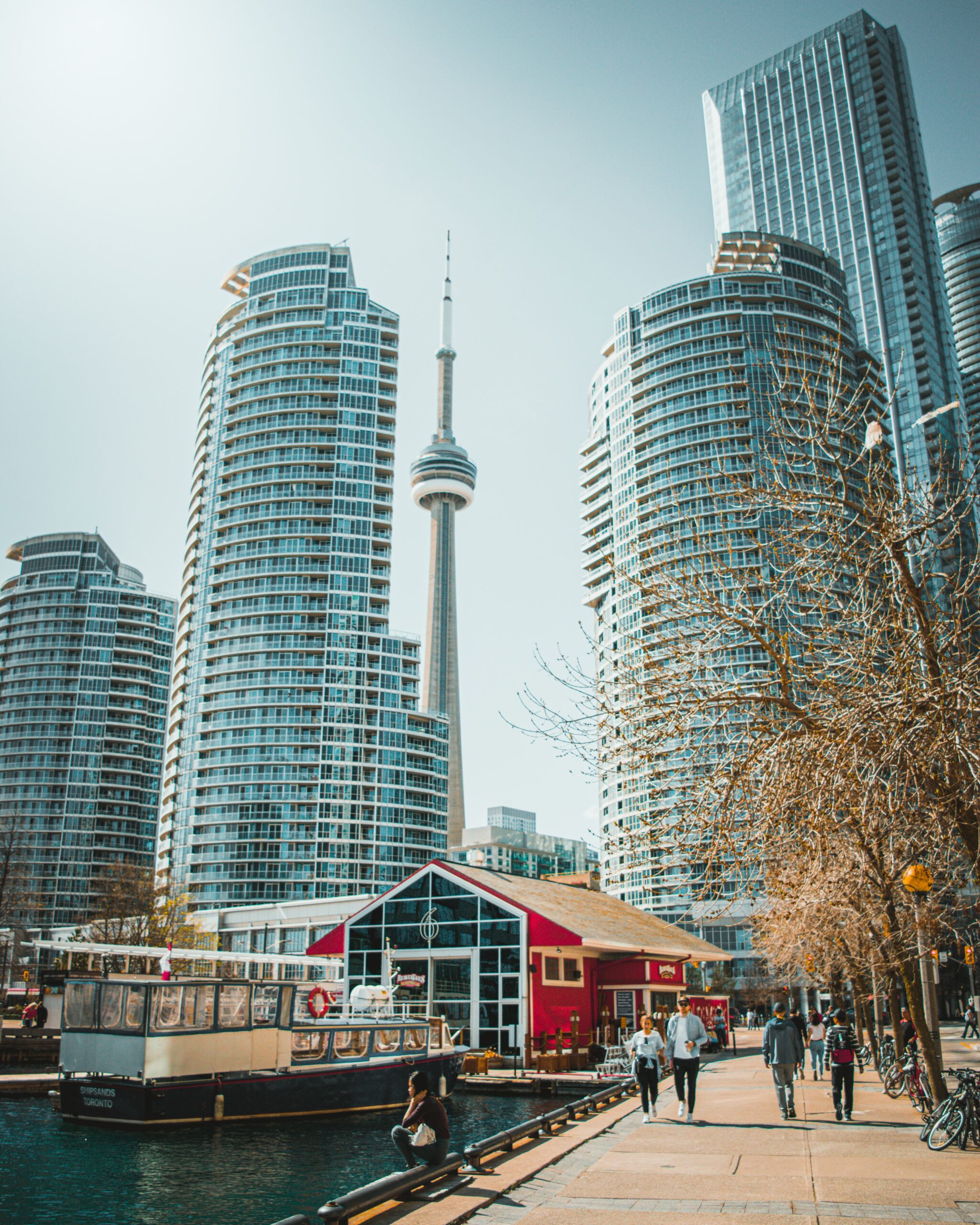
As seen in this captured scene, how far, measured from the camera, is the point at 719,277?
134 meters

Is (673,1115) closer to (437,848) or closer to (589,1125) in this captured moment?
(589,1125)

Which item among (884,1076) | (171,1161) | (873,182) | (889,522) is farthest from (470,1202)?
(873,182)

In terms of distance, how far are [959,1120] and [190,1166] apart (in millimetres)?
14196

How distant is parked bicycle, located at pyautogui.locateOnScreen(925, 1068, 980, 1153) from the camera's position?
547 inches

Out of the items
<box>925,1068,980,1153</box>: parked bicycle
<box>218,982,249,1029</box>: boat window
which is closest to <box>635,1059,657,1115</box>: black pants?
<box>925,1068,980,1153</box>: parked bicycle

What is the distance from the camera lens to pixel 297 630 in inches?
4852

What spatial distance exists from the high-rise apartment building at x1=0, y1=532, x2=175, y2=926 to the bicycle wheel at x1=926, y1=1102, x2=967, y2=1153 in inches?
5516

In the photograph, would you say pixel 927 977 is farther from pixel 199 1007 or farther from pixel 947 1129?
pixel 199 1007

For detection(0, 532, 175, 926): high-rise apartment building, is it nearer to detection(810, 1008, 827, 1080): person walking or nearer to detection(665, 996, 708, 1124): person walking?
detection(810, 1008, 827, 1080): person walking

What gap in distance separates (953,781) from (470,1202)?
24.0ft

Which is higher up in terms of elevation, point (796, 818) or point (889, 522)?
point (889, 522)

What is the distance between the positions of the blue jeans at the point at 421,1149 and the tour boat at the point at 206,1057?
12472 mm

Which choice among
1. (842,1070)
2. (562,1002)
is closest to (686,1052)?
(842,1070)

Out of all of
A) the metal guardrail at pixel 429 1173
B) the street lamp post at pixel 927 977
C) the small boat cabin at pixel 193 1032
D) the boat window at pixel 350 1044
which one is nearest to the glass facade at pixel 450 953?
the boat window at pixel 350 1044
